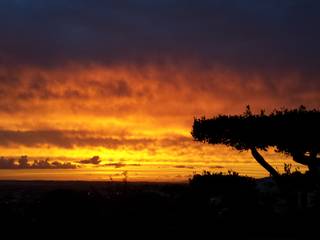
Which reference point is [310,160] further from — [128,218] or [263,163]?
[128,218]

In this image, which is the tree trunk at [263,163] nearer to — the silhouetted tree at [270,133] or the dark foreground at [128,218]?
the silhouetted tree at [270,133]

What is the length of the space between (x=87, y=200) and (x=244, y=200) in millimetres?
13281

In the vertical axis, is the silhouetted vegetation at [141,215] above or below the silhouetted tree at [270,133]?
below

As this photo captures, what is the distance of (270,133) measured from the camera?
116ft

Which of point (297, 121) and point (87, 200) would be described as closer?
point (87, 200)

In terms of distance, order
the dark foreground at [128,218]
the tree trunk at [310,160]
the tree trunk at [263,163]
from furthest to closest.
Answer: the tree trunk at [263,163], the tree trunk at [310,160], the dark foreground at [128,218]

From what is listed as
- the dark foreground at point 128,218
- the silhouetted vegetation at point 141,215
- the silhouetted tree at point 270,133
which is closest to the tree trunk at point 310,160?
the silhouetted tree at point 270,133

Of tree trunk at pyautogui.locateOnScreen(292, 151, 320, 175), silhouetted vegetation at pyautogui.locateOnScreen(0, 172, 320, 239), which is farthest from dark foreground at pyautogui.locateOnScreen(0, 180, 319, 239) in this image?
tree trunk at pyautogui.locateOnScreen(292, 151, 320, 175)

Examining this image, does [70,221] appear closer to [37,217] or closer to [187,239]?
[37,217]

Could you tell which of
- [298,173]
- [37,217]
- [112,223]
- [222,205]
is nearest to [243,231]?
[222,205]

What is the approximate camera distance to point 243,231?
25.0 m

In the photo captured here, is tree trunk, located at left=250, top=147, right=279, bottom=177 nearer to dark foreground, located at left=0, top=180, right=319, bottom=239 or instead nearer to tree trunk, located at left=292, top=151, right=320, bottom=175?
tree trunk, located at left=292, top=151, right=320, bottom=175

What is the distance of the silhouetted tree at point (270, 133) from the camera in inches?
1330

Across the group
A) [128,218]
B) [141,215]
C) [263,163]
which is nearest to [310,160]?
[263,163]
